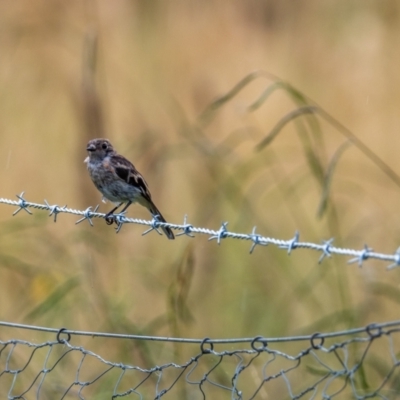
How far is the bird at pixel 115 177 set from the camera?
3.86 m

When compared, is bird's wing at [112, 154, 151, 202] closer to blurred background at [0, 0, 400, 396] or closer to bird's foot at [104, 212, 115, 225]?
bird's foot at [104, 212, 115, 225]

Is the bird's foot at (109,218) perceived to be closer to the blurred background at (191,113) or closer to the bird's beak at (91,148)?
the bird's beak at (91,148)

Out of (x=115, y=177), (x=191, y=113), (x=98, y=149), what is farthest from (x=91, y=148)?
(x=191, y=113)

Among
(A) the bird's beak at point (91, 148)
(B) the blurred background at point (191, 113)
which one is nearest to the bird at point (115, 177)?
(A) the bird's beak at point (91, 148)

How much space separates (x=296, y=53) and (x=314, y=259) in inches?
60.8

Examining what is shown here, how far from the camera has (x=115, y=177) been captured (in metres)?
3.87

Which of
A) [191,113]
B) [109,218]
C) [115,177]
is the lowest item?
[109,218]

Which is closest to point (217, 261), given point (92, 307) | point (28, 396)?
point (92, 307)

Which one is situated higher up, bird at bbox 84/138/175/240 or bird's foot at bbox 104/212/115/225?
bird at bbox 84/138/175/240

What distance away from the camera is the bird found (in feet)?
12.7

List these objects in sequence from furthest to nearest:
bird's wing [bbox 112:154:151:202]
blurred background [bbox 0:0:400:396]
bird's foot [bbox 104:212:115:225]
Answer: blurred background [bbox 0:0:400:396], bird's wing [bbox 112:154:151:202], bird's foot [bbox 104:212:115:225]

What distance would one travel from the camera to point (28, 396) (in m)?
3.95

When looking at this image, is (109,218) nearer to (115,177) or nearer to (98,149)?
(115,177)

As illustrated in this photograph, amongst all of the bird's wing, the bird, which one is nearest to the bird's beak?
the bird
